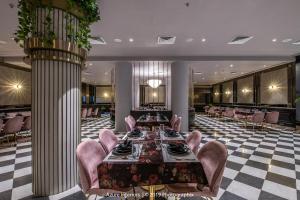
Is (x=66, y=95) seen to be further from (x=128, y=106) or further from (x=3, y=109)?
(x=3, y=109)

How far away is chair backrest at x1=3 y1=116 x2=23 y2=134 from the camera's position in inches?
181

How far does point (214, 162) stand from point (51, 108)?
2.17 metres

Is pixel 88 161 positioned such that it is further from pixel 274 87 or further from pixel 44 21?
pixel 274 87

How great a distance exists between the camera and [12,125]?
470 cm

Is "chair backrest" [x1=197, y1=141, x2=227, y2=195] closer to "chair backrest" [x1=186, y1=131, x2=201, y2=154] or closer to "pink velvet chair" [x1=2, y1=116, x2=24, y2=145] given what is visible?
"chair backrest" [x1=186, y1=131, x2=201, y2=154]

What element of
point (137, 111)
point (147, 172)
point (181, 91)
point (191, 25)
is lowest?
point (147, 172)

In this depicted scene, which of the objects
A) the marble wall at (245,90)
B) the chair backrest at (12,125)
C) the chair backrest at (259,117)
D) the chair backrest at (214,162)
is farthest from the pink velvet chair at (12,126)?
the marble wall at (245,90)

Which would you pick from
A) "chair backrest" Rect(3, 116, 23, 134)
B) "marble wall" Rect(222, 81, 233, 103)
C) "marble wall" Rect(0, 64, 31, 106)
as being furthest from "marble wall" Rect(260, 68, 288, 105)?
"marble wall" Rect(0, 64, 31, 106)

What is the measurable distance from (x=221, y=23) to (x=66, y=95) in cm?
386

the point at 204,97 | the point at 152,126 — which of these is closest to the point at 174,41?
the point at 152,126

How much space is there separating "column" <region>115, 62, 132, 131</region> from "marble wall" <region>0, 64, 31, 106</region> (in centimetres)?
522

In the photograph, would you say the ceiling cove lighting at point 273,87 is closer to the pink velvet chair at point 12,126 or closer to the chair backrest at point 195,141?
the chair backrest at point 195,141

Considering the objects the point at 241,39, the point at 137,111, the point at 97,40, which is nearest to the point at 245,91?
the point at 241,39

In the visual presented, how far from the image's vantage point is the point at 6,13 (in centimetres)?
358
